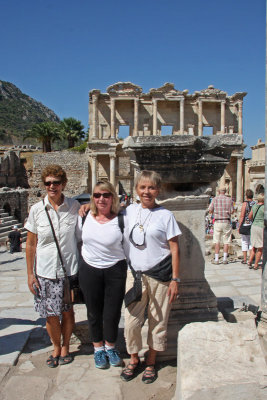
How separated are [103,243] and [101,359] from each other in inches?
42.2

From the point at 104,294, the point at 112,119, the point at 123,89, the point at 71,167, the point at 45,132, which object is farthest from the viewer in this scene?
the point at 45,132

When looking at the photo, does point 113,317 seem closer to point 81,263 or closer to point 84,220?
point 81,263

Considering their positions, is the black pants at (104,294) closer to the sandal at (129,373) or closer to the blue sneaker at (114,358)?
the blue sneaker at (114,358)

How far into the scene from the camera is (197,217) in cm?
322

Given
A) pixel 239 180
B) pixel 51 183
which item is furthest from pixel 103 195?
pixel 239 180

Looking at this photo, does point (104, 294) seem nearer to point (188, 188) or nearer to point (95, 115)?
point (188, 188)

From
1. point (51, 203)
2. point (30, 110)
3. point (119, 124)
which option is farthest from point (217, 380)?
point (30, 110)

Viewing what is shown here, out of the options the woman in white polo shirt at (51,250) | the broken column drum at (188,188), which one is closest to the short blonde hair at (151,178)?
the broken column drum at (188,188)

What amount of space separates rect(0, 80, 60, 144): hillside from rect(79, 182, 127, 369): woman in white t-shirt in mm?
61938

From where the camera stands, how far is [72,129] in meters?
40.3

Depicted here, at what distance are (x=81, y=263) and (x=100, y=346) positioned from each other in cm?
79

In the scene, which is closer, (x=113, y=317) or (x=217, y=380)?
(x=217, y=380)

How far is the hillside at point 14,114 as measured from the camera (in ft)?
219

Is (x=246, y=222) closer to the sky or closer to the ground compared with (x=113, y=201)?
closer to the ground
